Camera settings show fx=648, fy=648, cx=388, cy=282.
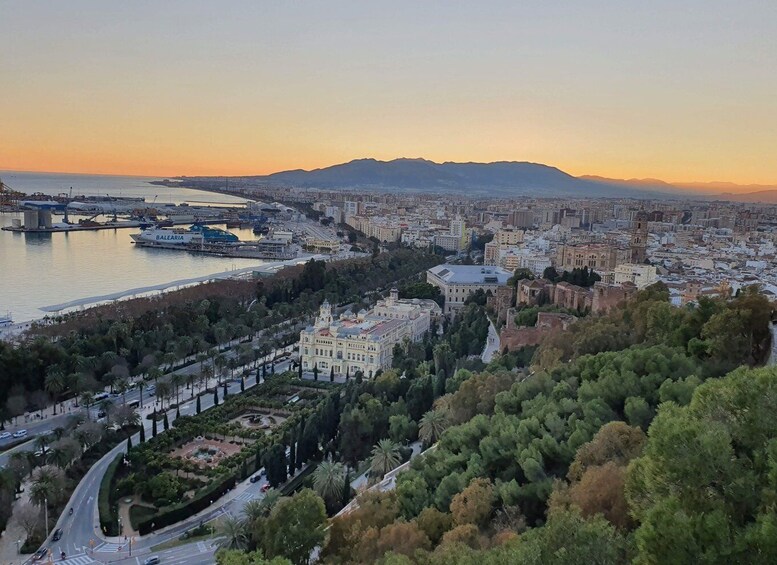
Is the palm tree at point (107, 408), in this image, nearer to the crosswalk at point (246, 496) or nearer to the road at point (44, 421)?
the road at point (44, 421)

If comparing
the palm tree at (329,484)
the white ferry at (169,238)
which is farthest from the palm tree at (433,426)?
the white ferry at (169,238)

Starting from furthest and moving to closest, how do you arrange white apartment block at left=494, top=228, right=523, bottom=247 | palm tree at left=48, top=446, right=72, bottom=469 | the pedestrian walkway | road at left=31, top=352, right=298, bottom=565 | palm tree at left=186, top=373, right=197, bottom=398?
white apartment block at left=494, top=228, right=523, bottom=247, palm tree at left=186, top=373, right=197, bottom=398, palm tree at left=48, top=446, right=72, bottom=469, road at left=31, top=352, right=298, bottom=565, the pedestrian walkway

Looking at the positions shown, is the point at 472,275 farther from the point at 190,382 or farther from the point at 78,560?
the point at 78,560

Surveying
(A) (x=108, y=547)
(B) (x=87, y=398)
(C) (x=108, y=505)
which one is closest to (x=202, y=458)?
(C) (x=108, y=505)

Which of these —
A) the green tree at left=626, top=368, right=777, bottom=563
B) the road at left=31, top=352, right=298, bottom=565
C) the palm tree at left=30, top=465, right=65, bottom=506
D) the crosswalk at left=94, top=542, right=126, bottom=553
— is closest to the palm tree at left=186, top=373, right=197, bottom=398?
the road at left=31, top=352, right=298, bottom=565

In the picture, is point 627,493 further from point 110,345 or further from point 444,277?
point 444,277

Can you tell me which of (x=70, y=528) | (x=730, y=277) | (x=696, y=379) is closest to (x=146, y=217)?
(x=730, y=277)

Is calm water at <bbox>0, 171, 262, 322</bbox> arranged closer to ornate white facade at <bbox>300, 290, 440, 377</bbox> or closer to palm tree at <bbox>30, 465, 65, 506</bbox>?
ornate white facade at <bbox>300, 290, 440, 377</bbox>
